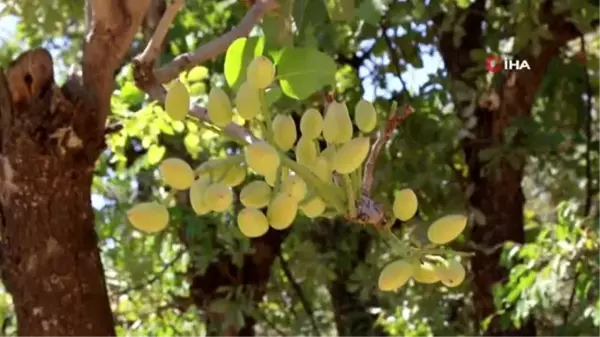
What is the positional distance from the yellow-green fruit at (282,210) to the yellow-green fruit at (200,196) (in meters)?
0.03

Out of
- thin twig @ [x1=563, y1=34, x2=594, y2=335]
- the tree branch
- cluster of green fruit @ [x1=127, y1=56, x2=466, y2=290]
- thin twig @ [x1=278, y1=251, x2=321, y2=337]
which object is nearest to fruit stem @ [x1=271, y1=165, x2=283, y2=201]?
cluster of green fruit @ [x1=127, y1=56, x2=466, y2=290]

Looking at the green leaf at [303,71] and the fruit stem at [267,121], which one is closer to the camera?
the fruit stem at [267,121]

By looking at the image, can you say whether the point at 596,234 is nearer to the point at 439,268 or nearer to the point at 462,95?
the point at 462,95

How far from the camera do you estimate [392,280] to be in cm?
33

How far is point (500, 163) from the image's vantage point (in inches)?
60.2

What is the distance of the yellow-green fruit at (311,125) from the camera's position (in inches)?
13.9

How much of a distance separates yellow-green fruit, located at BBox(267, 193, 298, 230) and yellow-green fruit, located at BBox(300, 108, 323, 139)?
1.4 inches

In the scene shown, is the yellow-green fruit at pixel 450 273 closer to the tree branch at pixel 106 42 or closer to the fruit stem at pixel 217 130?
the fruit stem at pixel 217 130

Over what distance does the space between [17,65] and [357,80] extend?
0.81 metres

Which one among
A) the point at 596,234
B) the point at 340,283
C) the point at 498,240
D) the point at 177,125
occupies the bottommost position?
the point at 340,283

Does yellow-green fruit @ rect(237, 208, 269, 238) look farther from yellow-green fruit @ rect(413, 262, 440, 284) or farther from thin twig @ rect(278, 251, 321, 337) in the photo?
thin twig @ rect(278, 251, 321, 337)

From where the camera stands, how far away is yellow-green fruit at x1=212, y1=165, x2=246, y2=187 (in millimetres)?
354

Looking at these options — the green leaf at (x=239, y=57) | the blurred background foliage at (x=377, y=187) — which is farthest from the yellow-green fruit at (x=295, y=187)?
the blurred background foliage at (x=377, y=187)

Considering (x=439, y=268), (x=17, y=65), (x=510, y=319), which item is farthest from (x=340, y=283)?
(x=439, y=268)
